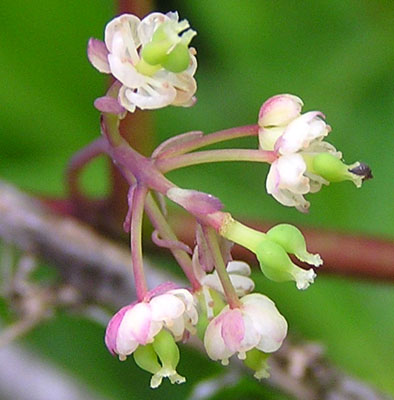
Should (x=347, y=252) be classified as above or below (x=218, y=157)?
above

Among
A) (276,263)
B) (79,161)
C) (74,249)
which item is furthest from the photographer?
(74,249)

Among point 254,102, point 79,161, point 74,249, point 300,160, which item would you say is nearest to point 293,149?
point 300,160

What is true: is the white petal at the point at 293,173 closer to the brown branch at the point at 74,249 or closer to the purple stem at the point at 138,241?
the purple stem at the point at 138,241

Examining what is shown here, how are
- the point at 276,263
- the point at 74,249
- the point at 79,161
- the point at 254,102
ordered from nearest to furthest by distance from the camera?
1. the point at 276,263
2. the point at 79,161
3. the point at 74,249
4. the point at 254,102

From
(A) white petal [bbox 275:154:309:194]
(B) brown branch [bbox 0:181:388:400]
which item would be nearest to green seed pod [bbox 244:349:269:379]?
(A) white petal [bbox 275:154:309:194]

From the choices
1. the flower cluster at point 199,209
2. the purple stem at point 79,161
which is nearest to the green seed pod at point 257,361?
the flower cluster at point 199,209

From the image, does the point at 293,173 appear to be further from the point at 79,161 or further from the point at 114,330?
the point at 79,161

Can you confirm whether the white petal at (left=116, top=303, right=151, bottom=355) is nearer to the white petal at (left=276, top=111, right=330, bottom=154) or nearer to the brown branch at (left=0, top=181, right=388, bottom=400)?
the white petal at (left=276, top=111, right=330, bottom=154)
